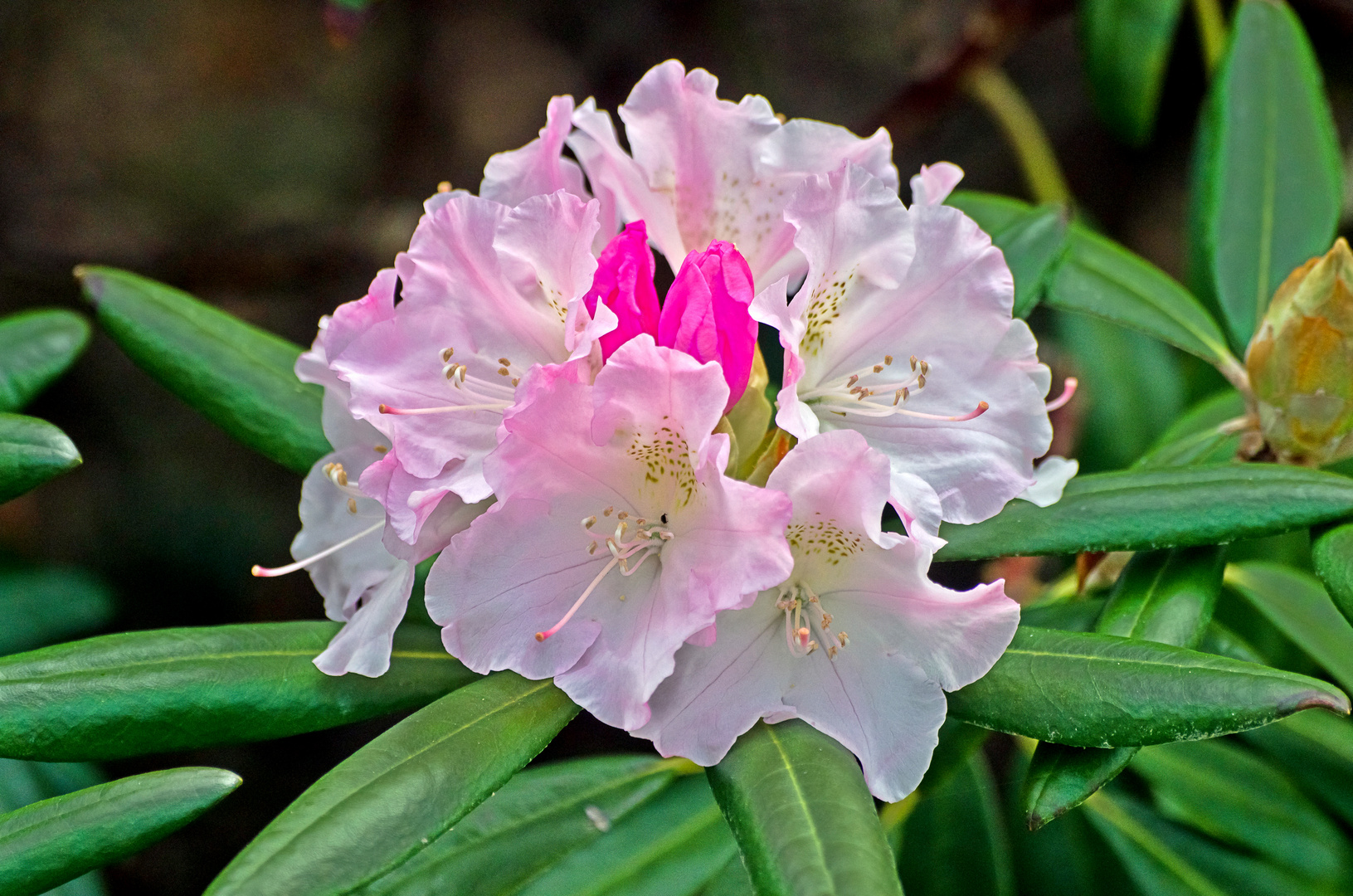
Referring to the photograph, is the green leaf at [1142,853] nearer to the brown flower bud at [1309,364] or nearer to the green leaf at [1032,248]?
the brown flower bud at [1309,364]

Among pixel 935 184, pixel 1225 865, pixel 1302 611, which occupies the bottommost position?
pixel 1225 865

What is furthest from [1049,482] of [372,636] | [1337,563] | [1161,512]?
[372,636]

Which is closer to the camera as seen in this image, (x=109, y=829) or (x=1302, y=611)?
(x=109, y=829)

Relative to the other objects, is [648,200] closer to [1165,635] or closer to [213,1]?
[1165,635]

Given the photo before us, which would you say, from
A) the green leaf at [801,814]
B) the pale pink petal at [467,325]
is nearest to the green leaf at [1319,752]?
the green leaf at [801,814]

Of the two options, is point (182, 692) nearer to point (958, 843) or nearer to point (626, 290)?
point (626, 290)

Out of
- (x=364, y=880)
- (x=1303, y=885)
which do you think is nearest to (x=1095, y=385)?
(x=1303, y=885)
